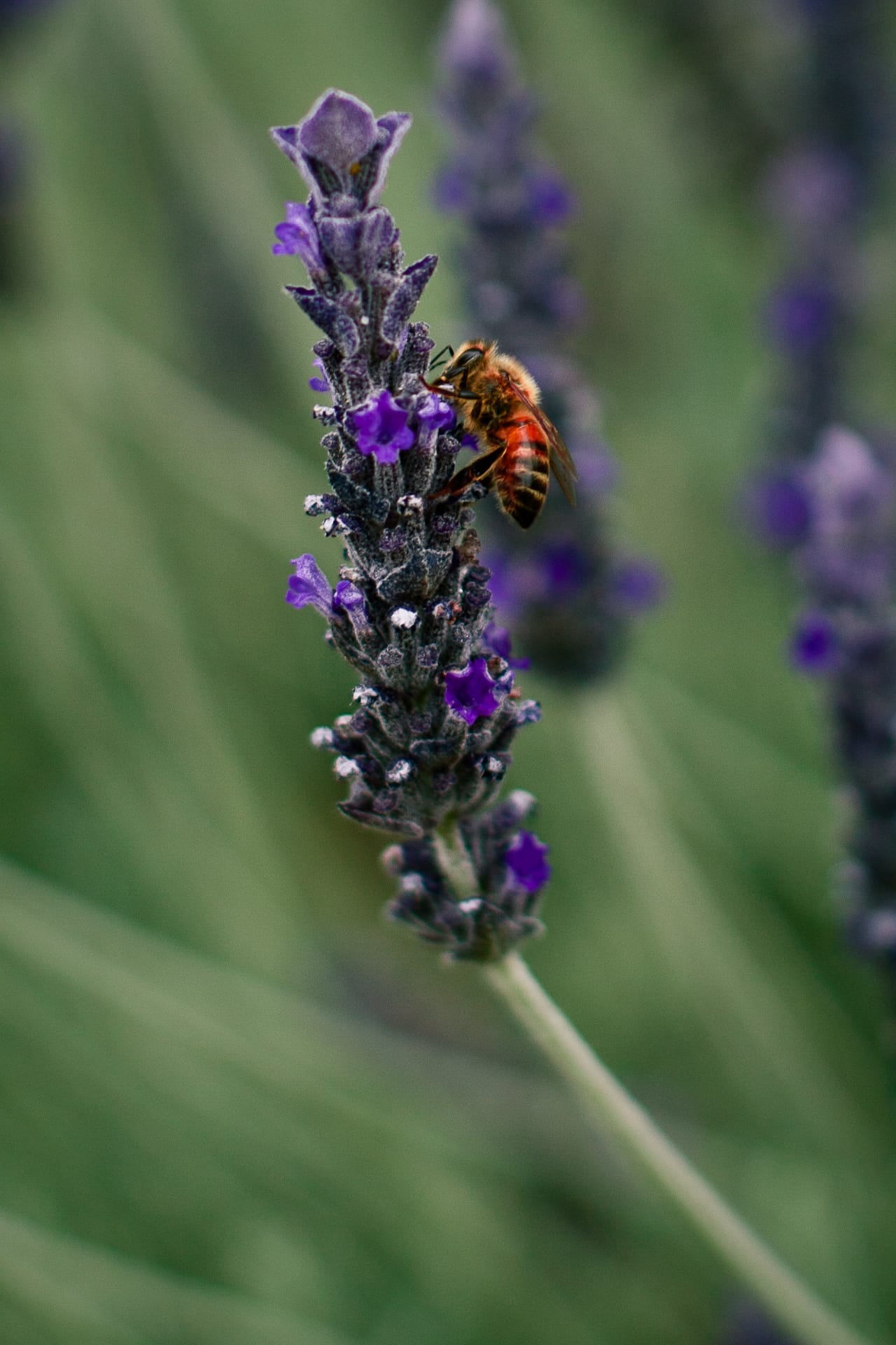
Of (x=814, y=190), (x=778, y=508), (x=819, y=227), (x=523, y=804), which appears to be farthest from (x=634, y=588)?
(x=814, y=190)

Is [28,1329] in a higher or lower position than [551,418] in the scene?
lower

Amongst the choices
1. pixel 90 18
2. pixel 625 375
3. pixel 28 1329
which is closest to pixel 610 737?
pixel 28 1329

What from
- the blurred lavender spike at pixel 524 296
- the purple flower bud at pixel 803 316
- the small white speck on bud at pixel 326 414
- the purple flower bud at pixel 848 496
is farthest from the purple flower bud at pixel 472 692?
the purple flower bud at pixel 803 316

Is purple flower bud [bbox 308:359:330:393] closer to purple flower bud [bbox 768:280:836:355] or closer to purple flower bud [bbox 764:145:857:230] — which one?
purple flower bud [bbox 768:280:836:355]

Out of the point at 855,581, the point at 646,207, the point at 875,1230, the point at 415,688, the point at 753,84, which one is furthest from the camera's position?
the point at 646,207

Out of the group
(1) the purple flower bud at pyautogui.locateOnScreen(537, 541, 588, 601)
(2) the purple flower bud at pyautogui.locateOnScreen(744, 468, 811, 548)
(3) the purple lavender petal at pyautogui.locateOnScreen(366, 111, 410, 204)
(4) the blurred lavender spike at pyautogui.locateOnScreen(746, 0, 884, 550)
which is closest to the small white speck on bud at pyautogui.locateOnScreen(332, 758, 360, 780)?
(3) the purple lavender petal at pyautogui.locateOnScreen(366, 111, 410, 204)

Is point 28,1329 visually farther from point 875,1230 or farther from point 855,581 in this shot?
point 855,581

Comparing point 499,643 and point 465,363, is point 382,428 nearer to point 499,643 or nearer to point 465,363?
point 499,643
